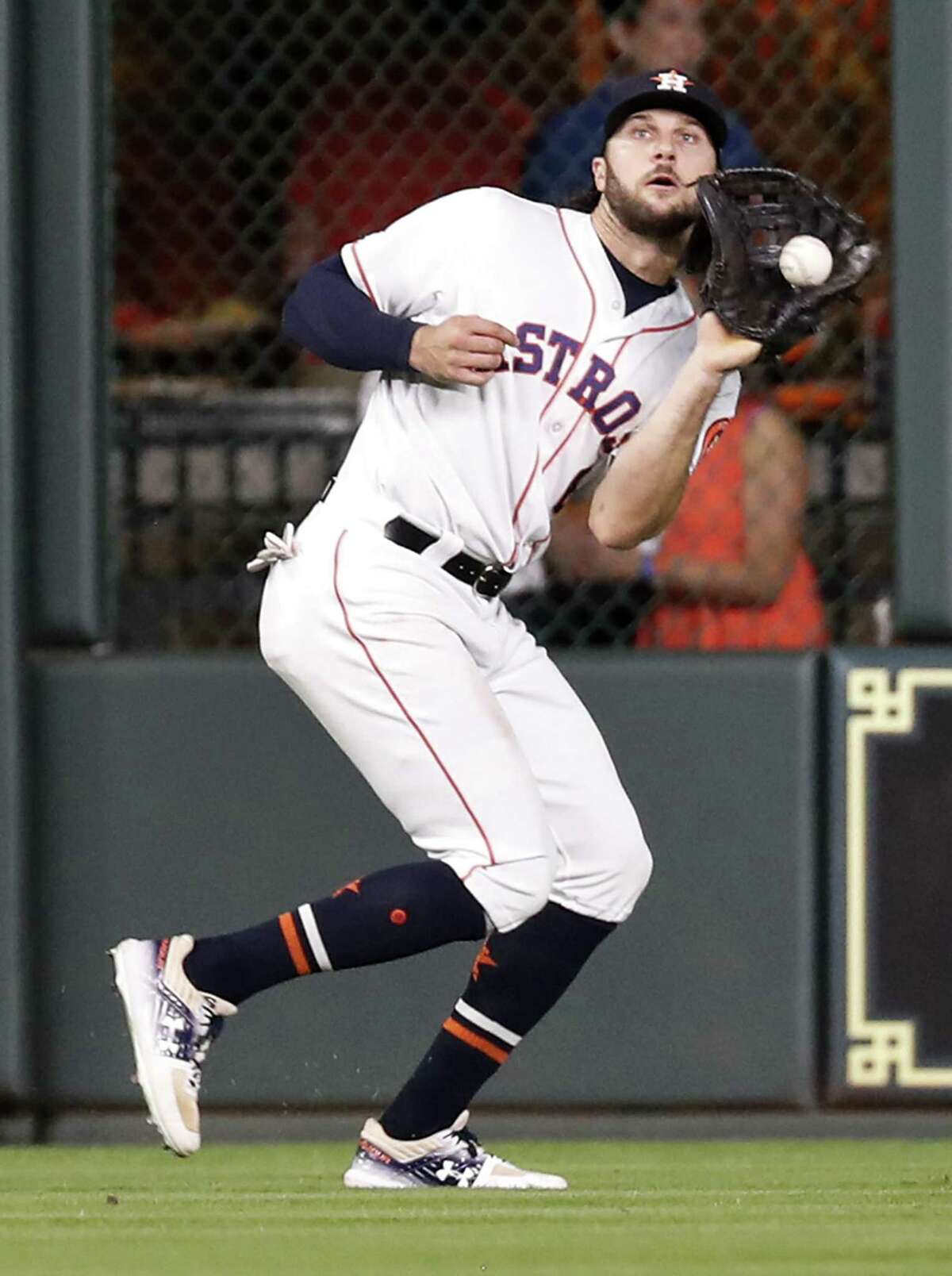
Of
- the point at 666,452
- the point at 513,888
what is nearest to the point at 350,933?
the point at 513,888

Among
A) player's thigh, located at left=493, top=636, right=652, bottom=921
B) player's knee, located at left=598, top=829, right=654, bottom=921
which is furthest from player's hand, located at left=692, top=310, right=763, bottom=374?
player's knee, located at left=598, top=829, right=654, bottom=921

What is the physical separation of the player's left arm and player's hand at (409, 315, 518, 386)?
0.98 ft

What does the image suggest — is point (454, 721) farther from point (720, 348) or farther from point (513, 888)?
point (720, 348)

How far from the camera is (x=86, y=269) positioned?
5000 millimetres

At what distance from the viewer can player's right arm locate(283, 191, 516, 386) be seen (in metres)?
3.98

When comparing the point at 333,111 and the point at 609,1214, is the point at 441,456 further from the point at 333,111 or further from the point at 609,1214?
the point at 333,111

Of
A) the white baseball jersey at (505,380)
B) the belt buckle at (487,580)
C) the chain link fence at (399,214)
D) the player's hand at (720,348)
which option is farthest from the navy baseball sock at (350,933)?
the chain link fence at (399,214)

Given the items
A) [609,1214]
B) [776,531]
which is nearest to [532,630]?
[776,531]

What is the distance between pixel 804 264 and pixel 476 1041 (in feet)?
4.56

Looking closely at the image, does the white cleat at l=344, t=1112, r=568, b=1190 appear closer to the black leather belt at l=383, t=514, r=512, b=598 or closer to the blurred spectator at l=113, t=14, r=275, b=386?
the black leather belt at l=383, t=514, r=512, b=598

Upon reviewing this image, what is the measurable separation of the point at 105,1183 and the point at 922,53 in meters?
2.69

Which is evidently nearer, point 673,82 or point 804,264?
point 804,264

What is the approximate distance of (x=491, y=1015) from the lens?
425cm

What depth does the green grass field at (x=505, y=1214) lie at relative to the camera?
3373mm
